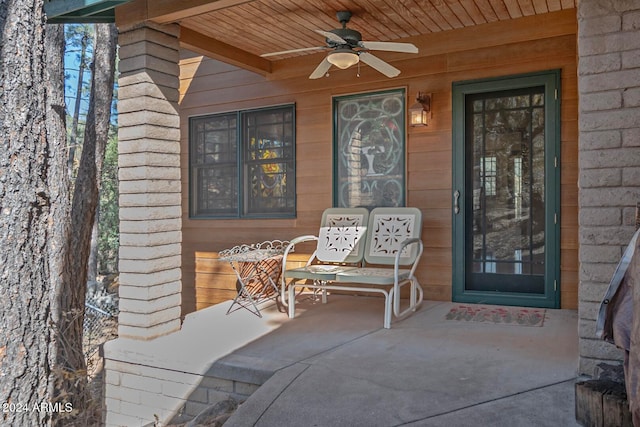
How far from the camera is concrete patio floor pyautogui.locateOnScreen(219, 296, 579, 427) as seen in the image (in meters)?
2.19

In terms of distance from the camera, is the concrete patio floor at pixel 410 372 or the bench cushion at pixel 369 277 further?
the bench cushion at pixel 369 277

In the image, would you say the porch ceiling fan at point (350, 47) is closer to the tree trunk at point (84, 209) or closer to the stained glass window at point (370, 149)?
the stained glass window at point (370, 149)

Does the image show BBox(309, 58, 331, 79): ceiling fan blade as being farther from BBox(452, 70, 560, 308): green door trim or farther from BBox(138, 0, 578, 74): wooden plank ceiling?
BBox(452, 70, 560, 308): green door trim

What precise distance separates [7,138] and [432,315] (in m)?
3.26

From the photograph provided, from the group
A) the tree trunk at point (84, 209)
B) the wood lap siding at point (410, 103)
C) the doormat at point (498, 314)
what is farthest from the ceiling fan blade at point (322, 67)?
the tree trunk at point (84, 209)

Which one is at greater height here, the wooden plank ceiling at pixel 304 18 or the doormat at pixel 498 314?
the wooden plank ceiling at pixel 304 18

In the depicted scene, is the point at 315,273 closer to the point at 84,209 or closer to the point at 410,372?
the point at 410,372

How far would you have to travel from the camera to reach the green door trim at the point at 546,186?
4.10 meters

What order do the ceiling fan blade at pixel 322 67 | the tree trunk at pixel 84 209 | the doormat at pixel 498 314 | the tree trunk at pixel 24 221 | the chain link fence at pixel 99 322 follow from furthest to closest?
the chain link fence at pixel 99 322 < the tree trunk at pixel 84 209 < the ceiling fan blade at pixel 322 67 < the doormat at pixel 498 314 < the tree trunk at pixel 24 221

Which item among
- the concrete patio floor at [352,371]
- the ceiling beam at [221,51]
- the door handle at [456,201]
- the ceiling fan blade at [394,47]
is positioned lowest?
the concrete patio floor at [352,371]

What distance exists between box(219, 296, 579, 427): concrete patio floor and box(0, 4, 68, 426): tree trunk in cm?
117

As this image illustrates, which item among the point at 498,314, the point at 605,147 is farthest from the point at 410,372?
the point at 498,314

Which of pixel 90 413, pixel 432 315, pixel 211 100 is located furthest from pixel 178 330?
pixel 211 100

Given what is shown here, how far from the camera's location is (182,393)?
2.99 metres
